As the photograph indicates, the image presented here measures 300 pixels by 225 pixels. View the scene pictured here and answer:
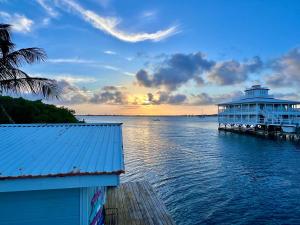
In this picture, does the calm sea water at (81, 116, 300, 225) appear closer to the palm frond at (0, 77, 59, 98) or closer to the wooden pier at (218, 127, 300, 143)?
the palm frond at (0, 77, 59, 98)

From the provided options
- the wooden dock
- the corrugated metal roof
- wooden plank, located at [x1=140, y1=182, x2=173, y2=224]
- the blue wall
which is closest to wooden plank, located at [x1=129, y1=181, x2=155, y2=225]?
the wooden dock

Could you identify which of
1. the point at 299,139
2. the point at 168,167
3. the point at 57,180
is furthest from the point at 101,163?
the point at 299,139

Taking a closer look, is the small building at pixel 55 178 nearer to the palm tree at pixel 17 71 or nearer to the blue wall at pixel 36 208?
the blue wall at pixel 36 208

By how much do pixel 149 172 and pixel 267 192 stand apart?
10794 millimetres

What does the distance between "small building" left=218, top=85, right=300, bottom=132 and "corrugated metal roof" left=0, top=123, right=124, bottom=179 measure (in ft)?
179

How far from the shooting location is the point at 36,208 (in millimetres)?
6320

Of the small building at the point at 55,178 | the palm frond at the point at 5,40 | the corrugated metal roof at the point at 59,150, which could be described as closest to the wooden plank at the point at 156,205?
the small building at the point at 55,178

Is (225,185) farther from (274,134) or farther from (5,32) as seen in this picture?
(274,134)

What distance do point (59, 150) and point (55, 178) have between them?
1542mm

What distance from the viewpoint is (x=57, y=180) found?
227 inches

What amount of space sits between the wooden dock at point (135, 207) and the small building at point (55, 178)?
3.29 metres

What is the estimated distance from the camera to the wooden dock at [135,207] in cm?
1079

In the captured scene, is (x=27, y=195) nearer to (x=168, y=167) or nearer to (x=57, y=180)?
(x=57, y=180)

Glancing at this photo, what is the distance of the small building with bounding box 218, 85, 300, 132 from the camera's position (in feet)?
189
